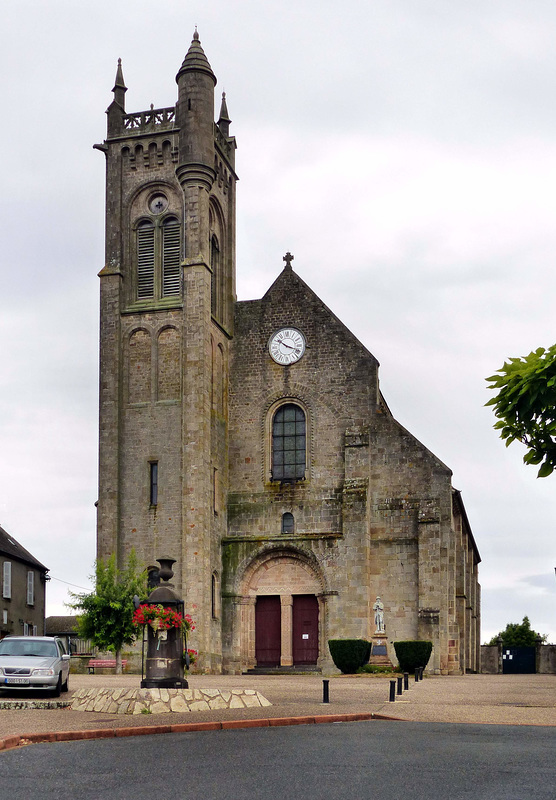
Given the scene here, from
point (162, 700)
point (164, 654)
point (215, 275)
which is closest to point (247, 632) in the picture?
point (215, 275)

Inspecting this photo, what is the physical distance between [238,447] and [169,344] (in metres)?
4.77

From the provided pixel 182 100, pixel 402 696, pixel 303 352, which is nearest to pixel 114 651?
pixel 303 352

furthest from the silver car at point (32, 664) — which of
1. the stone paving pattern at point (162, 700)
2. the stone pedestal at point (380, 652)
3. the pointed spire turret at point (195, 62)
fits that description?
the pointed spire turret at point (195, 62)

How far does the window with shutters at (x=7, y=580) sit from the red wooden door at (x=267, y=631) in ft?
40.3

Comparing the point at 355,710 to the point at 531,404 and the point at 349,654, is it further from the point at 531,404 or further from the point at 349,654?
the point at 349,654

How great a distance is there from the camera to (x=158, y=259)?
41.5 metres

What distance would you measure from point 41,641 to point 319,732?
32.4ft

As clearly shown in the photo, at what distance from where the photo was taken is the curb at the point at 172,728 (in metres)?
14.4

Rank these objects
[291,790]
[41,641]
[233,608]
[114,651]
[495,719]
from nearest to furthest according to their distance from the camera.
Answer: [291,790], [495,719], [41,641], [114,651], [233,608]

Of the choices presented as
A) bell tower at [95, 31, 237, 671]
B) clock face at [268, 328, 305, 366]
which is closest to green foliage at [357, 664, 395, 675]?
bell tower at [95, 31, 237, 671]

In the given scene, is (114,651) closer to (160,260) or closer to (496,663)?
(160,260)

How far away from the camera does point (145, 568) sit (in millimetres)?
38625

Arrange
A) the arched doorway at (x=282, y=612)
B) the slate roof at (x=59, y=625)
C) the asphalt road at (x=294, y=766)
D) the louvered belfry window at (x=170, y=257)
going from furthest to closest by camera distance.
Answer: the slate roof at (x=59, y=625)
the louvered belfry window at (x=170, y=257)
the arched doorway at (x=282, y=612)
the asphalt road at (x=294, y=766)

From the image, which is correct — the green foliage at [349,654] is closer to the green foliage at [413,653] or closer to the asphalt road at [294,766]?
the green foliage at [413,653]
